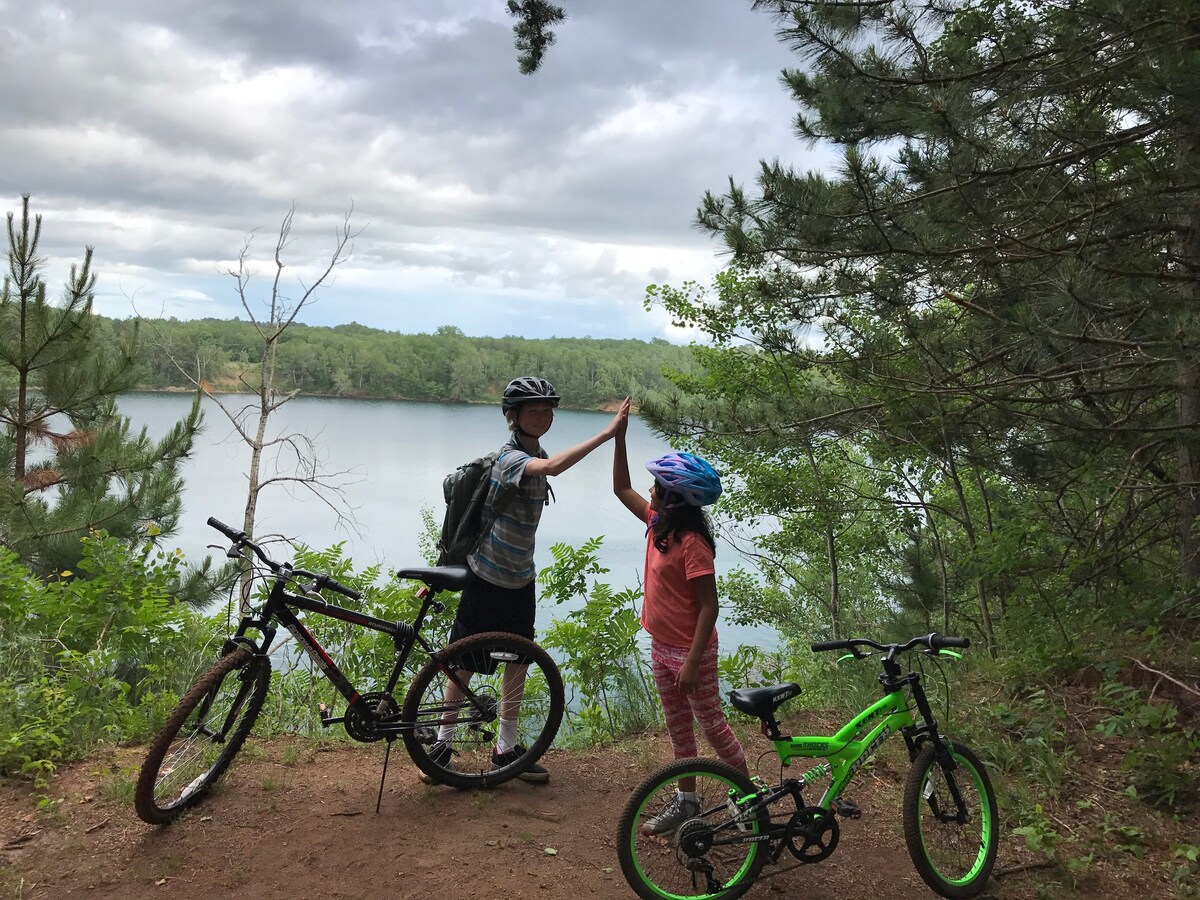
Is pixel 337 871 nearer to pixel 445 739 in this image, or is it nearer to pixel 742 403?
pixel 445 739

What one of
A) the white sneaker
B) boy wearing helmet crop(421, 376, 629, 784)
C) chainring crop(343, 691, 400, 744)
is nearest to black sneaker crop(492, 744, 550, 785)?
boy wearing helmet crop(421, 376, 629, 784)

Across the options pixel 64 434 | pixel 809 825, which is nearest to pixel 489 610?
pixel 809 825

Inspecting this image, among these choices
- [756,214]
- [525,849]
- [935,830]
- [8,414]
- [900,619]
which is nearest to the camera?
[935,830]

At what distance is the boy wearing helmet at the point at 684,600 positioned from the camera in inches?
120

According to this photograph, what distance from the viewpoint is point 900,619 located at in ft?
30.6

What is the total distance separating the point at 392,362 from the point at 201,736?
30.3m

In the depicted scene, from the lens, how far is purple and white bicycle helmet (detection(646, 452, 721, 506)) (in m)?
3.06

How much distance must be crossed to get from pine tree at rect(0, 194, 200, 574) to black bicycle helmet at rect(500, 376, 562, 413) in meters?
8.49

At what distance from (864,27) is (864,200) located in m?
0.99

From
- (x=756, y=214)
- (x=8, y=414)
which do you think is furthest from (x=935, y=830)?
(x=8, y=414)

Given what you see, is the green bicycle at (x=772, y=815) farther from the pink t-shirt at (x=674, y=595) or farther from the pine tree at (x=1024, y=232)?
the pine tree at (x=1024, y=232)

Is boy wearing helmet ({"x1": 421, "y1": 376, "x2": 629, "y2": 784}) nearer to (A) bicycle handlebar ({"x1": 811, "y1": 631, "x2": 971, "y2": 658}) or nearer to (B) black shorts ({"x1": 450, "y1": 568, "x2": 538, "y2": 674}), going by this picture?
(B) black shorts ({"x1": 450, "y1": 568, "x2": 538, "y2": 674})

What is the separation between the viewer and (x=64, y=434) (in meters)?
12.0

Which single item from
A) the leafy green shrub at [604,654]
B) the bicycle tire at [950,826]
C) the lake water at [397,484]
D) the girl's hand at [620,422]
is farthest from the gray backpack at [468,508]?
the lake water at [397,484]
